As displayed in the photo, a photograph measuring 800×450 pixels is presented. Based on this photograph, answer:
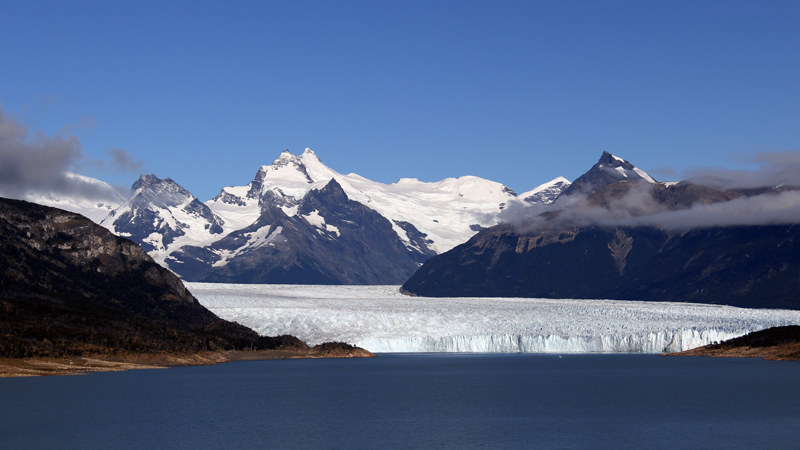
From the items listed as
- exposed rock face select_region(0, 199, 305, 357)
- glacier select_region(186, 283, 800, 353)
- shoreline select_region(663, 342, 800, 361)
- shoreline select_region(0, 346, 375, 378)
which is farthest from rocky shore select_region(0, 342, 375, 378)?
shoreline select_region(663, 342, 800, 361)

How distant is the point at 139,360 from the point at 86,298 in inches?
1340

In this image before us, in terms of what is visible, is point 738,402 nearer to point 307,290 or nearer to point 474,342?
point 474,342

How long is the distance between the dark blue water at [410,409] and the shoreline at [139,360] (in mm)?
Result: 4227

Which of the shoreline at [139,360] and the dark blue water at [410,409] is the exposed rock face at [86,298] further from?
the dark blue water at [410,409]

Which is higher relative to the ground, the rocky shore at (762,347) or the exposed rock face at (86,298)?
the exposed rock face at (86,298)

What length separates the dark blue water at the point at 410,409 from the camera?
43.5 meters

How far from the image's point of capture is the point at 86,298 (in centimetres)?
12800

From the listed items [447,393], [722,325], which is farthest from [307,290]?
[447,393]

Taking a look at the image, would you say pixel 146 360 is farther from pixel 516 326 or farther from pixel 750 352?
pixel 750 352

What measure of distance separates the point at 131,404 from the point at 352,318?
7505 centimetres

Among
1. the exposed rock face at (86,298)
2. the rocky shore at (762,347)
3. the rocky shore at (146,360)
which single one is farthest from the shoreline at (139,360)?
the rocky shore at (762,347)

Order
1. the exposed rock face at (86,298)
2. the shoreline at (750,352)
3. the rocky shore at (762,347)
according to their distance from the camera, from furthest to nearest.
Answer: the rocky shore at (762,347) < the shoreline at (750,352) < the exposed rock face at (86,298)

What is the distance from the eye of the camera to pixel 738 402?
58844 mm

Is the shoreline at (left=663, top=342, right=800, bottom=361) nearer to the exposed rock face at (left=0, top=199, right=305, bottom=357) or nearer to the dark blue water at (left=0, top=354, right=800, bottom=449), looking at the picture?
the dark blue water at (left=0, top=354, right=800, bottom=449)
